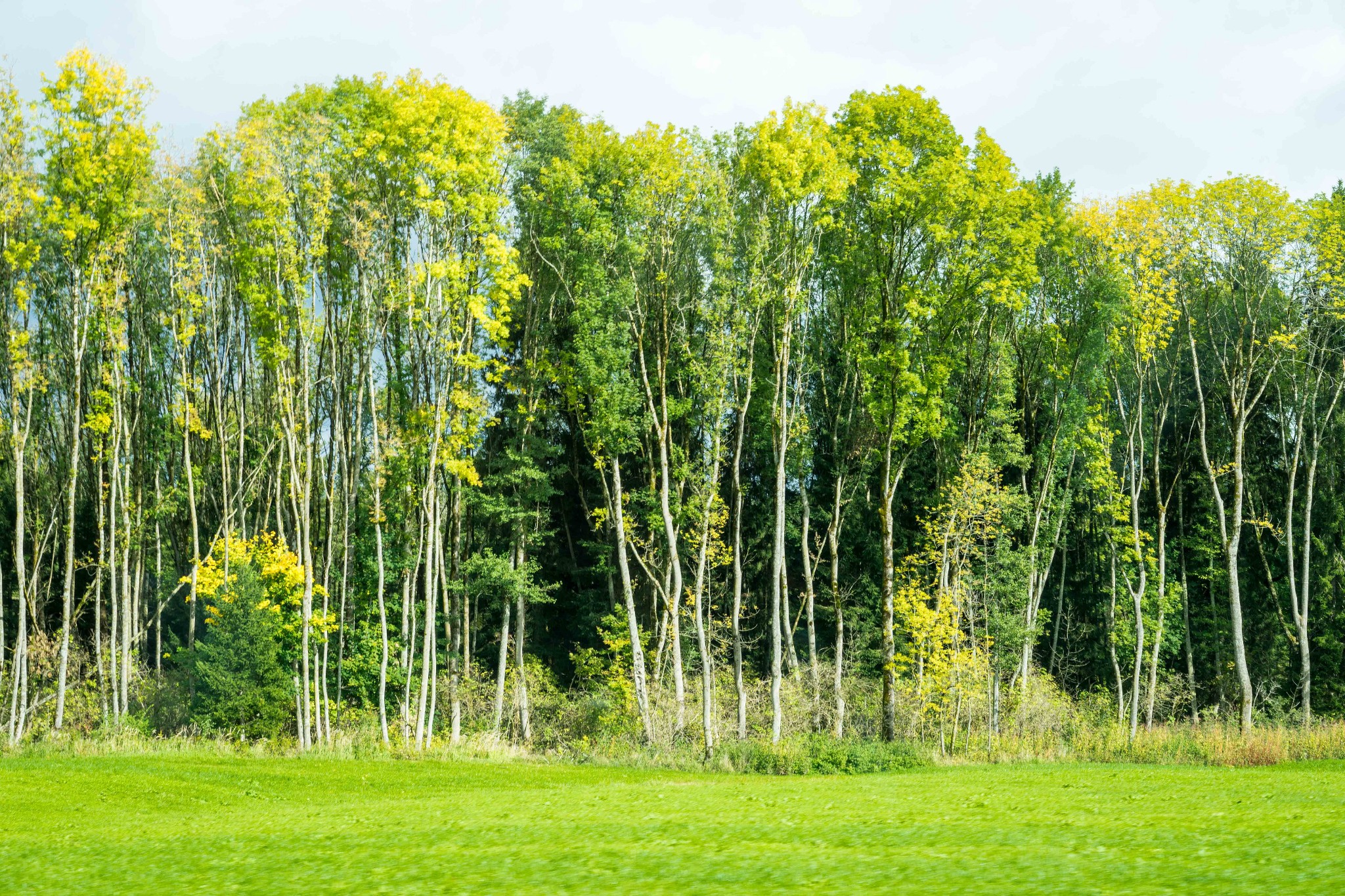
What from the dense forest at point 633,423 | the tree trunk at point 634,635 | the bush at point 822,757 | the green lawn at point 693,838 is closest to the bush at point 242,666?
the dense forest at point 633,423

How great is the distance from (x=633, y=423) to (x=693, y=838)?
20.8 meters

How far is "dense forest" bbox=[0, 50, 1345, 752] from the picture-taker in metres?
25.7

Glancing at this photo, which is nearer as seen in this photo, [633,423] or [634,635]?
[634,635]

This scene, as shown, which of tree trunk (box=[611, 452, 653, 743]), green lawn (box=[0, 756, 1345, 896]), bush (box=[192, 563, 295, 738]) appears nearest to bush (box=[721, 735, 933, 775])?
tree trunk (box=[611, 452, 653, 743])

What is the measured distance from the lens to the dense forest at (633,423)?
25.7 metres

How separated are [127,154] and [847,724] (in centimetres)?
2389

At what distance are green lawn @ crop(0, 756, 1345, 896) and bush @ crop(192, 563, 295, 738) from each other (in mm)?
11364

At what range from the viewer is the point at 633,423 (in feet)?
93.0

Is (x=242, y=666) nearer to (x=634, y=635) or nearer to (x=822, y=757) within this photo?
(x=634, y=635)

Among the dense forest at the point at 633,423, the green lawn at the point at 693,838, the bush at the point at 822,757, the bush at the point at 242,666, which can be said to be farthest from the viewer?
the bush at the point at 242,666

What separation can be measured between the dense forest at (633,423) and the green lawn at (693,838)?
11.1 metres

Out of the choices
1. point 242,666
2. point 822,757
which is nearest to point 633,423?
point 822,757

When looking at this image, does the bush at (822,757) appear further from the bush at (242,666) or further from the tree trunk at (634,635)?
the bush at (242,666)

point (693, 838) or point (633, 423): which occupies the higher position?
point (633, 423)
